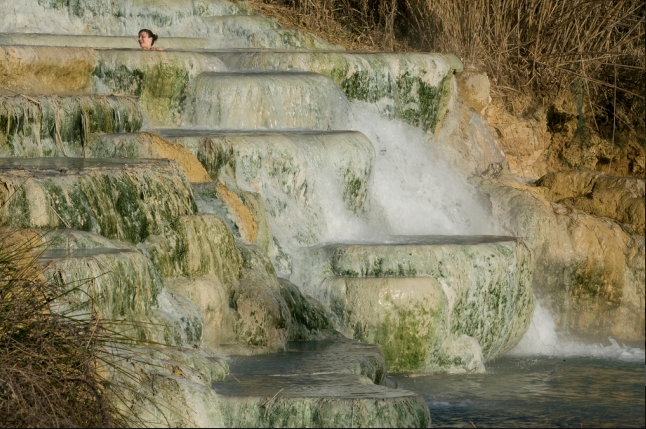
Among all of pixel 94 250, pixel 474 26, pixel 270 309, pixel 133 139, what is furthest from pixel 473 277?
pixel 474 26

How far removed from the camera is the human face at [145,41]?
43.2ft

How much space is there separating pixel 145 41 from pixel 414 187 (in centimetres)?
280

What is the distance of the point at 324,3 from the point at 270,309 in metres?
7.33

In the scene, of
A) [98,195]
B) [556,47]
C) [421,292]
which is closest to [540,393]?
[421,292]

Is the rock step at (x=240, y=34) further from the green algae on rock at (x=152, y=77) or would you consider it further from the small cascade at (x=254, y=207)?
the green algae on rock at (x=152, y=77)

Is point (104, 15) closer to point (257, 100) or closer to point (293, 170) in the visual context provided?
point (257, 100)

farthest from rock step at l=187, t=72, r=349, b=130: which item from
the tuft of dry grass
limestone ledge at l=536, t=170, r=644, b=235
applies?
the tuft of dry grass

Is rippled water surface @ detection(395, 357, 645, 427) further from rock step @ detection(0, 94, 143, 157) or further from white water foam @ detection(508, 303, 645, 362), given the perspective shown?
rock step @ detection(0, 94, 143, 157)

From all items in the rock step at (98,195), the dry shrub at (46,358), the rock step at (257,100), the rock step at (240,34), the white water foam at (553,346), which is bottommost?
the white water foam at (553,346)

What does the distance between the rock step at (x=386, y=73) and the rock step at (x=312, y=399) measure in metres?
5.06

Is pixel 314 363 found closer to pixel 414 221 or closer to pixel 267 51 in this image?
pixel 414 221

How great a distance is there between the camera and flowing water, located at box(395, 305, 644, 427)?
892 cm

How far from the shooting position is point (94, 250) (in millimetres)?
8398

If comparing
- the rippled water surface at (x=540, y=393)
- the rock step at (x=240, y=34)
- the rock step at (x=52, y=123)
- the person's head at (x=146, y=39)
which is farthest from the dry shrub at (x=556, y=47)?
the rock step at (x=52, y=123)
